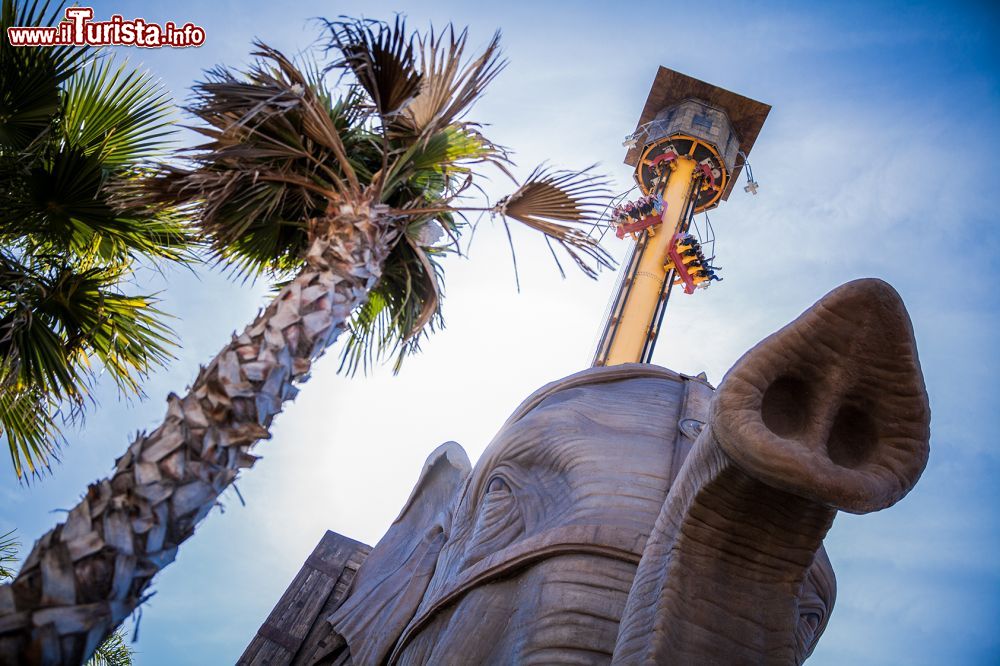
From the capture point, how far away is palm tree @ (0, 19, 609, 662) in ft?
9.93

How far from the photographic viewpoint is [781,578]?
7.51ft

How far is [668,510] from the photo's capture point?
2.43 meters

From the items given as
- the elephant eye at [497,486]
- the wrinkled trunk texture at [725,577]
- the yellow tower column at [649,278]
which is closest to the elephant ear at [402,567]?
the elephant eye at [497,486]

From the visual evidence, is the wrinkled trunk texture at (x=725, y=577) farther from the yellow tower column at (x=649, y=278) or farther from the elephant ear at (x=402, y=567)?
the yellow tower column at (x=649, y=278)

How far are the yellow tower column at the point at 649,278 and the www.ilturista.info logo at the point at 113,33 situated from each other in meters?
19.1

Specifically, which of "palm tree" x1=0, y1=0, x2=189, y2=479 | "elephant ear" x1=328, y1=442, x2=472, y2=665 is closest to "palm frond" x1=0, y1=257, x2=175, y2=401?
"palm tree" x1=0, y1=0, x2=189, y2=479

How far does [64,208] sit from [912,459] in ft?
19.8

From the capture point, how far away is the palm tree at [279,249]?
303cm

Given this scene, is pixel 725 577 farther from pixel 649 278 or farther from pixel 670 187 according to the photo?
pixel 670 187

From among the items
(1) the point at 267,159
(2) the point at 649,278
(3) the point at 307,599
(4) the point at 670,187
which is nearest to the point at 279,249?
(1) the point at 267,159

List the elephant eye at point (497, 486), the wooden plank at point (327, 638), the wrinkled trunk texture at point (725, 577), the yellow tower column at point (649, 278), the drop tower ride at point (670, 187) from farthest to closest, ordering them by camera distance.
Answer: the drop tower ride at point (670, 187) < the yellow tower column at point (649, 278) < the wooden plank at point (327, 638) < the elephant eye at point (497, 486) < the wrinkled trunk texture at point (725, 577)

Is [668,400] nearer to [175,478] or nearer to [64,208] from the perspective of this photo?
[175,478]

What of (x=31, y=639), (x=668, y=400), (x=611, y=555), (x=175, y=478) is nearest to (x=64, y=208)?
(x=175, y=478)

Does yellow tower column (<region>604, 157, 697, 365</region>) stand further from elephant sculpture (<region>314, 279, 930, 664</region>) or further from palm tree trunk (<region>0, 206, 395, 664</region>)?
palm tree trunk (<region>0, 206, 395, 664</region>)
